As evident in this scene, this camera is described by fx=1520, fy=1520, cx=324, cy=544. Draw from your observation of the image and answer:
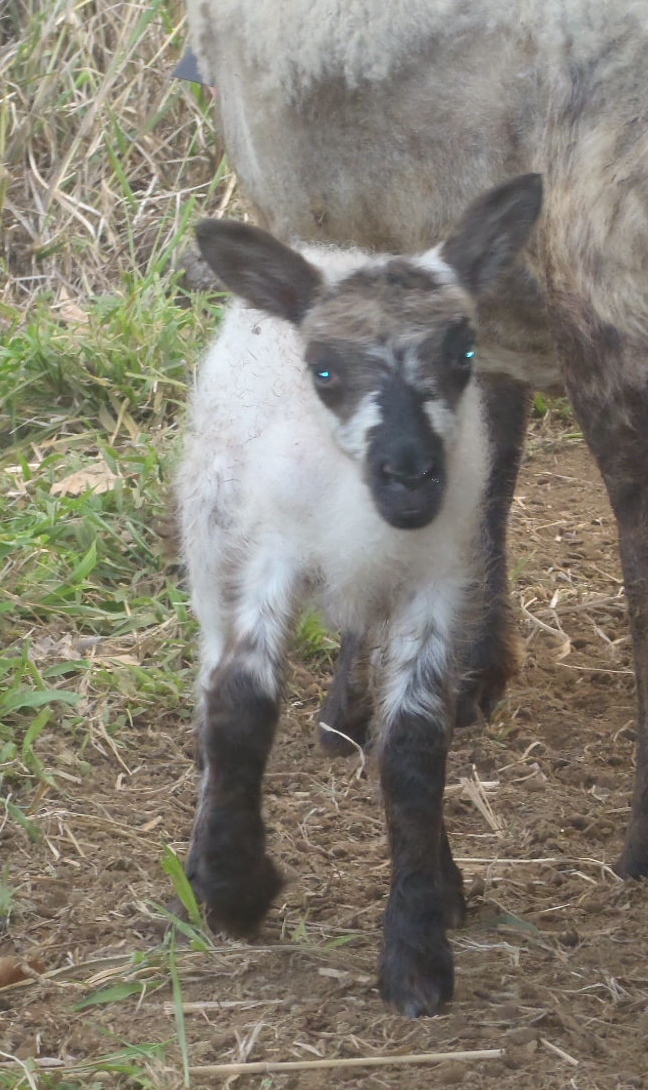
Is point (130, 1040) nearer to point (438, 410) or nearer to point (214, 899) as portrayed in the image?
point (214, 899)

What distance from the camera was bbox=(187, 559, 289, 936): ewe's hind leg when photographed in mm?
3223

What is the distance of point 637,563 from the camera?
3605 mm

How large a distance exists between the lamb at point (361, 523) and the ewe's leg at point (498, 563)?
140cm

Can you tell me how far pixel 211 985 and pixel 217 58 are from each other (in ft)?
8.40

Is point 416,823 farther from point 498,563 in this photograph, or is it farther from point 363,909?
point 498,563

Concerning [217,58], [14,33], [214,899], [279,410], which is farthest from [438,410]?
[14,33]

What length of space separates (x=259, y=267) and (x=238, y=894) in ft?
4.45

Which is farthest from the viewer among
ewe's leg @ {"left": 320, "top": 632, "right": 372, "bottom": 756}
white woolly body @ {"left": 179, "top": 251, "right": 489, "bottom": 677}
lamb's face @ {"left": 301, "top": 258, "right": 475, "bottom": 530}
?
ewe's leg @ {"left": 320, "top": 632, "right": 372, "bottom": 756}

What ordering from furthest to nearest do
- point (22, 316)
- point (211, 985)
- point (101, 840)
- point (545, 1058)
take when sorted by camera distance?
point (22, 316), point (101, 840), point (211, 985), point (545, 1058)

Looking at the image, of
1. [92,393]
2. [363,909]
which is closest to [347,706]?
[363,909]

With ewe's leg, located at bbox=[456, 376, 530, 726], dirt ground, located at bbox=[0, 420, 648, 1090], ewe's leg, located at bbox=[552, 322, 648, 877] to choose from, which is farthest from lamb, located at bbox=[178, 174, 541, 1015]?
ewe's leg, located at bbox=[456, 376, 530, 726]

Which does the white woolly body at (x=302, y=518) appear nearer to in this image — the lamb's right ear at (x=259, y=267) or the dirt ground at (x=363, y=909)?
the lamb's right ear at (x=259, y=267)

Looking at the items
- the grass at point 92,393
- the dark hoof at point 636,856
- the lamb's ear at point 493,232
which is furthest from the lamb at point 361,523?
the dark hoof at point 636,856

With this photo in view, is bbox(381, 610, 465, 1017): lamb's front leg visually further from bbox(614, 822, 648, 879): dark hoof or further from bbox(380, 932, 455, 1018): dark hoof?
bbox(614, 822, 648, 879): dark hoof
